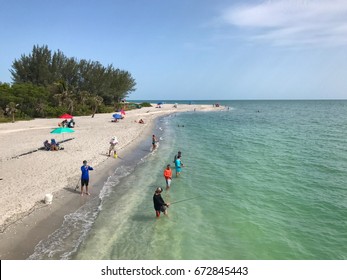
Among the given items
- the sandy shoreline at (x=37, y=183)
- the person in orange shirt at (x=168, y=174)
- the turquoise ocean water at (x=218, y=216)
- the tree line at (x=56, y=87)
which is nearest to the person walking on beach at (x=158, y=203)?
the turquoise ocean water at (x=218, y=216)

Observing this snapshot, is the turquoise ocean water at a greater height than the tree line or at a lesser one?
lesser

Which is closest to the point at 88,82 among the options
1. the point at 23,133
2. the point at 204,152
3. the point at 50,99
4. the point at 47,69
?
the point at 47,69

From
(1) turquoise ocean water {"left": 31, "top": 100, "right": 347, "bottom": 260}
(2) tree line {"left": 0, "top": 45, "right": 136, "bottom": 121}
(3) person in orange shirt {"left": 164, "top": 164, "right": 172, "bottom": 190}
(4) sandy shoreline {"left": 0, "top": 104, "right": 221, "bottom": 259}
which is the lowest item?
(1) turquoise ocean water {"left": 31, "top": 100, "right": 347, "bottom": 260}

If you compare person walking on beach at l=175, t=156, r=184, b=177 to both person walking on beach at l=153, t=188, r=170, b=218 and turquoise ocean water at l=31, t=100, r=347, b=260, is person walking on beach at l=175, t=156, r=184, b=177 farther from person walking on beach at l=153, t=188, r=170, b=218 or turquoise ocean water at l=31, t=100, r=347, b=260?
person walking on beach at l=153, t=188, r=170, b=218

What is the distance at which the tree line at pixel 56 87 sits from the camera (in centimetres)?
4756

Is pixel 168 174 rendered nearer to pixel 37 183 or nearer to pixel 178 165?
pixel 178 165

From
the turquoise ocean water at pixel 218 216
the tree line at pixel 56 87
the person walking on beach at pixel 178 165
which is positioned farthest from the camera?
the tree line at pixel 56 87

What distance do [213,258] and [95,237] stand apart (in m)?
4.58

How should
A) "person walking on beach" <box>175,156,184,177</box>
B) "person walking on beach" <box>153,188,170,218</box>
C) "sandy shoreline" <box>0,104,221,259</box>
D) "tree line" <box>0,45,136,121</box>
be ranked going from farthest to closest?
"tree line" <box>0,45,136,121</box>
"person walking on beach" <box>175,156,184,177</box>
"person walking on beach" <box>153,188,170,218</box>
"sandy shoreline" <box>0,104,221,259</box>

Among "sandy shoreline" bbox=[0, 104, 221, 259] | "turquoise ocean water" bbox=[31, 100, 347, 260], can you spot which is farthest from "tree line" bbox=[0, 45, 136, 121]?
"turquoise ocean water" bbox=[31, 100, 347, 260]

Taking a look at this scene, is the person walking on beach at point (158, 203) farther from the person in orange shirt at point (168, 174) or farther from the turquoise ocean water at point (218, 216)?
the person in orange shirt at point (168, 174)

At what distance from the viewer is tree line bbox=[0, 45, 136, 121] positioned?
1872 inches

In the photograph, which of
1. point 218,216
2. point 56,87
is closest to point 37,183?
point 218,216

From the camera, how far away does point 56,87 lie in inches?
2304
